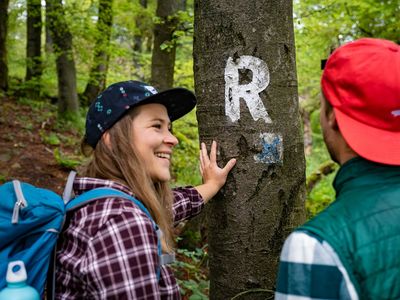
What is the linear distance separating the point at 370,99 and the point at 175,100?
1067 millimetres

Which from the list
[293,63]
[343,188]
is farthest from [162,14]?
[343,188]

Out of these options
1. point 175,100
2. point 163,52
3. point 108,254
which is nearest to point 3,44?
point 163,52

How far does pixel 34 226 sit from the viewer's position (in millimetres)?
1646

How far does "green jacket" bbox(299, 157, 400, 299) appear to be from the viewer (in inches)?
47.3

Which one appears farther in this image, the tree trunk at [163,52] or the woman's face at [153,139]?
the tree trunk at [163,52]

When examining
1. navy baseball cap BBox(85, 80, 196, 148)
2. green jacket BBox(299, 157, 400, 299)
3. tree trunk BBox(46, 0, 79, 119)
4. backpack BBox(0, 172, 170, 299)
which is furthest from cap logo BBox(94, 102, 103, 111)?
tree trunk BBox(46, 0, 79, 119)

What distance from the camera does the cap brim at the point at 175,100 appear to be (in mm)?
2039

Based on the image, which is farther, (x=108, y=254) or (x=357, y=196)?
(x=108, y=254)

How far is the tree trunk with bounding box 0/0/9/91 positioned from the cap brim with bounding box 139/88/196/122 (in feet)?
39.5

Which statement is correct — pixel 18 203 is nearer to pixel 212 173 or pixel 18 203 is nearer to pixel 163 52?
pixel 212 173

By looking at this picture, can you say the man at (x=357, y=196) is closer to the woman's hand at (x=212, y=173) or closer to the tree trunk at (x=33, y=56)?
the woman's hand at (x=212, y=173)

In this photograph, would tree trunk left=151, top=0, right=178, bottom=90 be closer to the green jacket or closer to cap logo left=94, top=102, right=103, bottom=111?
cap logo left=94, top=102, right=103, bottom=111

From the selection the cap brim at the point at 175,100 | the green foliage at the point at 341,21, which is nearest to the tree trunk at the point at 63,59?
the green foliage at the point at 341,21

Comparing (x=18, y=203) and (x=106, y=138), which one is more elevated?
(x=106, y=138)
